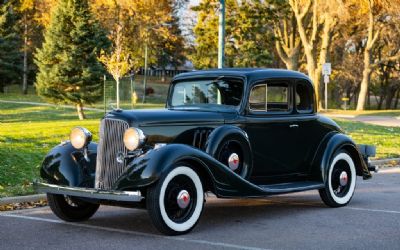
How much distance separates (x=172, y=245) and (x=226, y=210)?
2.49 metres

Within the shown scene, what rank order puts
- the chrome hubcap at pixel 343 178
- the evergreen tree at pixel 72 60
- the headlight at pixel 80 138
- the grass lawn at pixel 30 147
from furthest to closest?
the evergreen tree at pixel 72 60, the grass lawn at pixel 30 147, the chrome hubcap at pixel 343 178, the headlight at pixel 80 138

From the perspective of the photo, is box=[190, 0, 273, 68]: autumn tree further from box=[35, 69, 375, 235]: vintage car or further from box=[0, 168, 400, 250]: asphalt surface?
box=[0, 168, 400, 250]: asphalt surface

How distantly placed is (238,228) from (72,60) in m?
24.2

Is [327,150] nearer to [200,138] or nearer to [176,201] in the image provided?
[200,138]

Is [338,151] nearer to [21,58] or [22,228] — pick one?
[22,228]

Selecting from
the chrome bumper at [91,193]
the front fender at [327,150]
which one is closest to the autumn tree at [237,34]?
the front fender at [327,150]

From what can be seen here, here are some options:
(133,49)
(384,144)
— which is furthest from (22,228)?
(133,49)

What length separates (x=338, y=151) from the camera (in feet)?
31.8

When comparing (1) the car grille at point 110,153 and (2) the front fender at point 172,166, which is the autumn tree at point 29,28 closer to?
(1) the car grille at point 110,153

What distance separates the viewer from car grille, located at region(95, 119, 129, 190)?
7660mm

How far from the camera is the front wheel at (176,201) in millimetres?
7227

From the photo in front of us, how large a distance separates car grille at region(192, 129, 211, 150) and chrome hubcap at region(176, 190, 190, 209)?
824 millimetres

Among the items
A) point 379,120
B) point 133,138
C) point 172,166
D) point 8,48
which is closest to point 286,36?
point 379,120

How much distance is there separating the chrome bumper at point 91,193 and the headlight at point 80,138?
→ 0.66m
